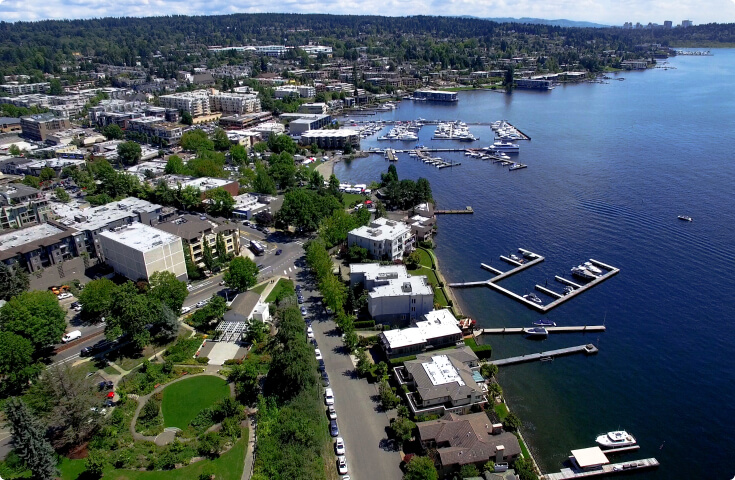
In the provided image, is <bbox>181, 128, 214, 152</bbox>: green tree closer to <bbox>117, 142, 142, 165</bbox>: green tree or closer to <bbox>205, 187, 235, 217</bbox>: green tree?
<bbox>117, 142, 142, 165</bbox>: green tree

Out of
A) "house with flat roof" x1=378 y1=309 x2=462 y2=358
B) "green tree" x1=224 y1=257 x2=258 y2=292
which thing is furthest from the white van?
"house with flat roof" x1=378 y1=309 x2=462 y2=358

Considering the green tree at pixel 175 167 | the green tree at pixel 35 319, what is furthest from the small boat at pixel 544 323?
the green tree at pixel 175 167

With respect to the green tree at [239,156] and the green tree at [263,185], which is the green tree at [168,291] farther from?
the green tree at [239,156]

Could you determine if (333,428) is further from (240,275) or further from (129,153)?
(129,153)

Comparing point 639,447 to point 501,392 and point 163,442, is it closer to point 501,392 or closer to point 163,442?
point 501,392

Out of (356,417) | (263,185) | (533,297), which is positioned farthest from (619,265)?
(263,185)

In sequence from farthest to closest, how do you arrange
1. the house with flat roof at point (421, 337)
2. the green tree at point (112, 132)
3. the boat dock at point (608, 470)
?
the green tree at point (112, 132) < the house with flat roof at point (421, 337) < the boat dock at point (608, 470)

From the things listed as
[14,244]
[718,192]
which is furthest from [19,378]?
[718,192]
